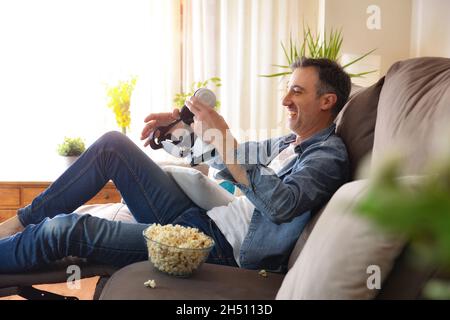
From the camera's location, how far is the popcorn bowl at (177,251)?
113 centimetres

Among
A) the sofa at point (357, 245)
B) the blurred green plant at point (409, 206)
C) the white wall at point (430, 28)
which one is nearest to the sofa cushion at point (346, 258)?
the sofa at point (357, 245)

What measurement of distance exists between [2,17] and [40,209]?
2011 millimetres

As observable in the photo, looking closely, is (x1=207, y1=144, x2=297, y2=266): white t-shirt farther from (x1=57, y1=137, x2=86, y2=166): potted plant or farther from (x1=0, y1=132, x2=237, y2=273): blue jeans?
(x1=57, y1=137, x2=86, y2=166): potted plant

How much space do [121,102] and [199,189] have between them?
4.82ft

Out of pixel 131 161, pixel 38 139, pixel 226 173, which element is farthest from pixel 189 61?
pixel 226 173

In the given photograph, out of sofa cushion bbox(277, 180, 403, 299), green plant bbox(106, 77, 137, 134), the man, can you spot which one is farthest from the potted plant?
sofa cushion bbox(277, 180, 403, 299)

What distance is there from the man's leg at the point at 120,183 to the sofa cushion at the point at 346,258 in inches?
33.1

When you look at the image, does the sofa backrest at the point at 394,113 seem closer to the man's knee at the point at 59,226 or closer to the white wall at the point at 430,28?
the man's knee at the point at 59,226

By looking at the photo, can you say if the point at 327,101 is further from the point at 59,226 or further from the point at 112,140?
the point at 59,226

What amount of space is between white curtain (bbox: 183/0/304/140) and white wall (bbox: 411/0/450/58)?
0.75 meters

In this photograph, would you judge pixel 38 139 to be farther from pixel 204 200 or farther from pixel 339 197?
pixel 339 197

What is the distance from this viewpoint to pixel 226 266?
51.0 inches

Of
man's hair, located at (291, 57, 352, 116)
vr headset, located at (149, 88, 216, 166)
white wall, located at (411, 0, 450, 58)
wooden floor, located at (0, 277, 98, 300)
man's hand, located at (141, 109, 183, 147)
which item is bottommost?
wooden floor, located at (0, 277, 98, 300)

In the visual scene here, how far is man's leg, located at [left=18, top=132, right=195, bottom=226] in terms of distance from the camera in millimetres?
1521
